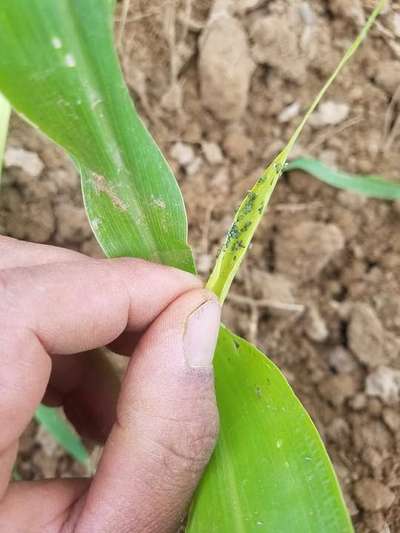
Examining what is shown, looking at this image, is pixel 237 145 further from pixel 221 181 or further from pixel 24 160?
pixel 24 160

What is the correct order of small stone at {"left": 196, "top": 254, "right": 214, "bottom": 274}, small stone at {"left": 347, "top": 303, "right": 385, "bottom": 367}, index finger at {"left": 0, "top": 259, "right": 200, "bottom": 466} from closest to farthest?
index finger at {"left": 0, "top": 259, "right": 200, "bottom": 466} → small stone at {"left": 347, "top": 303, "right": 385, "bottom": 367} → small stone at {"left": 196, "top": 254, "right": 214, "bottom": 274}

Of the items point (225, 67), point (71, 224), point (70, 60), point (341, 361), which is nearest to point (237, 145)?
point (225, 67)

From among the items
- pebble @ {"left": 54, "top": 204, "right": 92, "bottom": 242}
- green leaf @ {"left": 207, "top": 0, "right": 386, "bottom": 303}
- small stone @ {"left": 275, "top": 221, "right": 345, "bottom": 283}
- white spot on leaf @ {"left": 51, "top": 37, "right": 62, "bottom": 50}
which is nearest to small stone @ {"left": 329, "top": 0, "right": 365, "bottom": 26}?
small stone @ {"left": 275, "top": 221, "right": 345, "bottom": 283}

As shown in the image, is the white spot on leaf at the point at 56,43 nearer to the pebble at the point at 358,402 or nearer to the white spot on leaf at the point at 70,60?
the white spot on leaf at the point at 70,60

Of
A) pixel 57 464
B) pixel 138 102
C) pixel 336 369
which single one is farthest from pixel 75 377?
pixel 138 102

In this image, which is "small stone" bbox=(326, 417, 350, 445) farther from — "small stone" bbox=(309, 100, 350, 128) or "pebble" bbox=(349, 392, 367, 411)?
"small stone" bbox=(309, 100, 350, 128)

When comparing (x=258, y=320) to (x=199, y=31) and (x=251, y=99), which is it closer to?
(x=251, y=99)

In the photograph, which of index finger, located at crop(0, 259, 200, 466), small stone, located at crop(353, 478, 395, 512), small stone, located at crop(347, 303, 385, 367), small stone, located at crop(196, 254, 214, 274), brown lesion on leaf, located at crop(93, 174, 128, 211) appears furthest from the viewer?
small stone, located at crop(196, 254, 214, 274)
